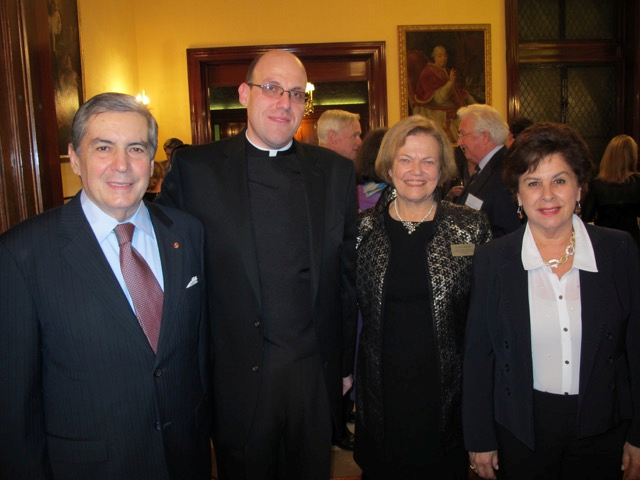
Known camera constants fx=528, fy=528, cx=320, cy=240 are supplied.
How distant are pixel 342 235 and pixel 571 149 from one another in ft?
2.92

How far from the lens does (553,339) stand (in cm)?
175

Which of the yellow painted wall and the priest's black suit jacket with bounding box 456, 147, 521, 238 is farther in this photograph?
the yellow painted wall

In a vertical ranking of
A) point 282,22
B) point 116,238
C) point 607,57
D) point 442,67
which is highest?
point 282,22

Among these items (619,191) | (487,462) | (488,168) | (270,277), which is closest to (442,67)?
(619,191)

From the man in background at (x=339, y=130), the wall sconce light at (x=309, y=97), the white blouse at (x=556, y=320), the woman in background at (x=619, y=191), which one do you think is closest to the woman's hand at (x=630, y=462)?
the white blouse at (x=556, y=320)

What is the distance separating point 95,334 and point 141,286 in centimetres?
19

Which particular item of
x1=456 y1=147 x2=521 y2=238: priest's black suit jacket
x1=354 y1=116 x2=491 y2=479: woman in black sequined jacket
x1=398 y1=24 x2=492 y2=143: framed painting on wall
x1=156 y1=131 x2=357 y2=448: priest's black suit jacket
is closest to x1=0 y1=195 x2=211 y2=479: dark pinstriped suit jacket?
x1=156 y1=131 x2=357 y2=448: priest's black suit jacket

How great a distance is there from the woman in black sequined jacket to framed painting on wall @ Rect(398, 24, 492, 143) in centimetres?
581

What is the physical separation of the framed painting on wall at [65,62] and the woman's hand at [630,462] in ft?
15.0

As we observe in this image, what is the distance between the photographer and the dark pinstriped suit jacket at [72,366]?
4.75 ft

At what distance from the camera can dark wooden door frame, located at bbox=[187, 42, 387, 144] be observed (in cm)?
766

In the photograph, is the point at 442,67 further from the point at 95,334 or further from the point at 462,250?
the point at 95,334

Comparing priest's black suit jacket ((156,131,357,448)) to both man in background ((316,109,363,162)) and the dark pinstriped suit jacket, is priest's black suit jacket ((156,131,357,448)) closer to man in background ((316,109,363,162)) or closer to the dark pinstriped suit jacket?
the dark pinstriped suit jacket

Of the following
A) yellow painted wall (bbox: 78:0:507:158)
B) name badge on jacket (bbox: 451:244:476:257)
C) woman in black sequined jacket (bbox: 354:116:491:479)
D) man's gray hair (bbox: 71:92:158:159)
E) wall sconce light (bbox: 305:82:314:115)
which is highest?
yellow painted wall (bbox: 78:0:507:158)
